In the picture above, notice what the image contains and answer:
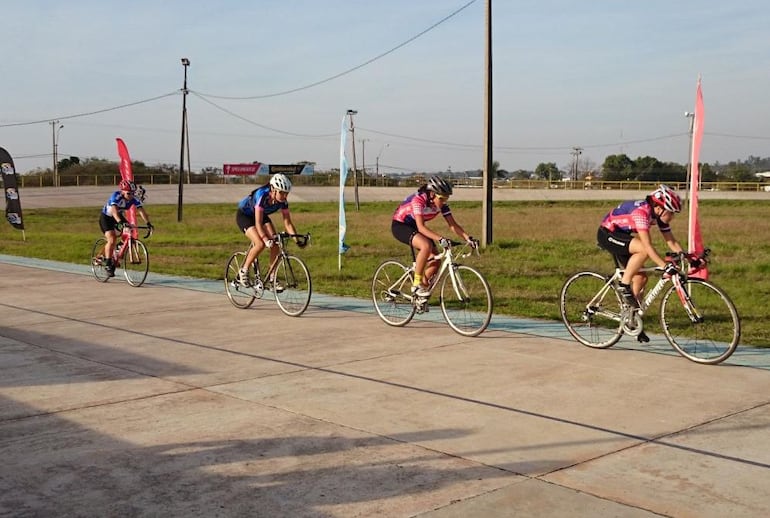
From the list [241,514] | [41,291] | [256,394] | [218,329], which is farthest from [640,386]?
[41,291]

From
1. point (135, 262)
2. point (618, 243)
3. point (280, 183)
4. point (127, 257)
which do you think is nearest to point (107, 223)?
point (127, 257)

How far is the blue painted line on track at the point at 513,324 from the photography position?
8.09 meters

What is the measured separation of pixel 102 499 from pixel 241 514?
2.61ft

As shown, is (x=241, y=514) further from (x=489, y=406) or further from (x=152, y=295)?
(x=152, y=295)

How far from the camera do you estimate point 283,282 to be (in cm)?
→ 1148

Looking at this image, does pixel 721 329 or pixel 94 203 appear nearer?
pixel 721 329

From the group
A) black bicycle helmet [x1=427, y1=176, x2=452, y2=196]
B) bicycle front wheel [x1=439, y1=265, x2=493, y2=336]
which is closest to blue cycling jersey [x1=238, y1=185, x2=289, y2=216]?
black bicycle helmet [x1=427, y1=176, x2=452, y2=196]

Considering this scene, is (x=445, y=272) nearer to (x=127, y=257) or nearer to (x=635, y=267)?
(x=635, y=267)

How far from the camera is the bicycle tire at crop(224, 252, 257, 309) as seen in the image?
11.9 m

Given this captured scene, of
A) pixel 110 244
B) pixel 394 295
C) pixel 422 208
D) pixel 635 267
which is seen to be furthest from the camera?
pixel 110 244

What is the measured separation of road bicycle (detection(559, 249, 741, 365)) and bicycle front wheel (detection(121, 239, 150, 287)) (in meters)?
8.33

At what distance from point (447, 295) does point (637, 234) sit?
2.41 metres

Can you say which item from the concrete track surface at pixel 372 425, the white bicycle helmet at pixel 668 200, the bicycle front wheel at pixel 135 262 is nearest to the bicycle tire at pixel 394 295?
the concrete track surface at pixel 372 425

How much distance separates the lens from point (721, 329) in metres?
8.31
